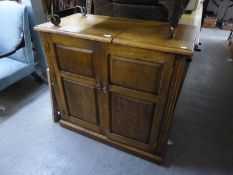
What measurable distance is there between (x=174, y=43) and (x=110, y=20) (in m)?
0.57

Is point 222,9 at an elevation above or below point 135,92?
below

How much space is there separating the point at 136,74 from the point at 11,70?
1404mm

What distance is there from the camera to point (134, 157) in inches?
55.5

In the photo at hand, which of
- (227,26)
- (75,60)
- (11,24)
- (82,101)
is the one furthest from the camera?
(227,26)

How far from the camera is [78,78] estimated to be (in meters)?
1.22

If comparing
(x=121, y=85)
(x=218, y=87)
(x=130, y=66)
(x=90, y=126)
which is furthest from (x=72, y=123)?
(x=218, y=87)

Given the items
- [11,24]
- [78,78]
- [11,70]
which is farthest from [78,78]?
[11,24]

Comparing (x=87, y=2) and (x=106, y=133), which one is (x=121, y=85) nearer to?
(x=106, y=133)

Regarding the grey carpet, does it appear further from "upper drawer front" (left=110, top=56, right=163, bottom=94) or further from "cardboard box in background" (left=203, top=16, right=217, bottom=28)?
"cardboard box in background" (left=203, top=16, right=217, bottom=28)

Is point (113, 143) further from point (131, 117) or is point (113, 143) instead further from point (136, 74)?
point (136, 74)

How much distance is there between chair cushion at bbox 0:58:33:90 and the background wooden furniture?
67cm

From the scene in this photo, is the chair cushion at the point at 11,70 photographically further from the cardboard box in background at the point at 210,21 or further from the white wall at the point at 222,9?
the white wall at the point at 222,9

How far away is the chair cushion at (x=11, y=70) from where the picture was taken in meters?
1.73

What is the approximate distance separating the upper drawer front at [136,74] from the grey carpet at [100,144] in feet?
2.19
